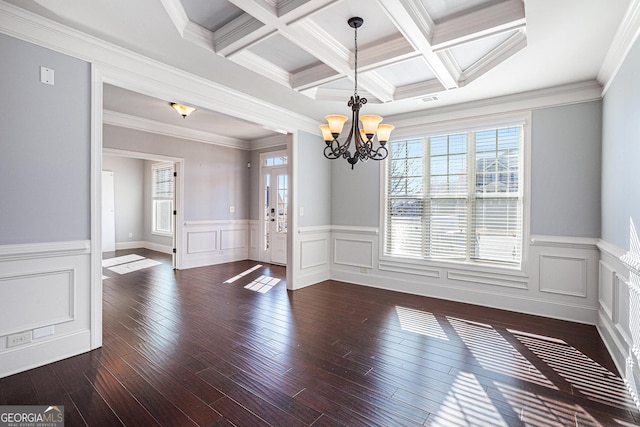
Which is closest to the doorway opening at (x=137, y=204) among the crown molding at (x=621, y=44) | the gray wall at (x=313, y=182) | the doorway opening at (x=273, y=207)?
the doorway opening at (x=273, y=207)

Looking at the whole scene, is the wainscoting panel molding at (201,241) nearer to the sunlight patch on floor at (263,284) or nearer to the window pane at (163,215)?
the sunlight patch on floor at (263,284)

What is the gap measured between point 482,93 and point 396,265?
2.62m

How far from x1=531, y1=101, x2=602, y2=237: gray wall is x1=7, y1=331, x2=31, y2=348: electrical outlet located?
5089 millimetres

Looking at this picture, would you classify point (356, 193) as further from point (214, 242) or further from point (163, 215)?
point (163, 215)

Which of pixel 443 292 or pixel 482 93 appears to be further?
pixel 443 292

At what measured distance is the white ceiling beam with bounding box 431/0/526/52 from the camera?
2.32m

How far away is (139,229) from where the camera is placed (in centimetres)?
912

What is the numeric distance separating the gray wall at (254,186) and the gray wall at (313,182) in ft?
7.47

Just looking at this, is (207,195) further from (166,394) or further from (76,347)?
(166,394)

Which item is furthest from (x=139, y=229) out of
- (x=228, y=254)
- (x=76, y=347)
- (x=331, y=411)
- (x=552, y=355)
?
(x=552, y=355)

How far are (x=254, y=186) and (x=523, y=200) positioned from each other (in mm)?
5410

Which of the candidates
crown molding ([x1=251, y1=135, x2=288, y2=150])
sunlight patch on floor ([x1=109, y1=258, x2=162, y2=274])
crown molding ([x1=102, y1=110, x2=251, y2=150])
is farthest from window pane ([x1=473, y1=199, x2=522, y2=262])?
sunlight patch on floor ([x1=109, y1=258, x2=162, y2=274])

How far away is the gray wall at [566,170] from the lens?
350 cm

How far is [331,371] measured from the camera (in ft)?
8.23
